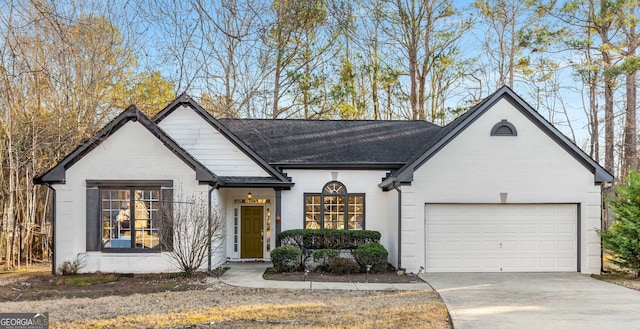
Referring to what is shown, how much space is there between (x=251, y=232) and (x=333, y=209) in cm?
294

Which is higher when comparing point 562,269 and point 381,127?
point 381,127

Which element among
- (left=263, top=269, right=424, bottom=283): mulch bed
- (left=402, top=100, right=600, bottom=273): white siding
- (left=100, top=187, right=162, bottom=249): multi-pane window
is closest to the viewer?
(left=263, top=269, right=424, bottom=283): mulch bed

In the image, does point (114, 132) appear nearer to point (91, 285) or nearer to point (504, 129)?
point (91, 285)

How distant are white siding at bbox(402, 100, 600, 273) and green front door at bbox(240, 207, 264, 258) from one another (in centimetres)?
584

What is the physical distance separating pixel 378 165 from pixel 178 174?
20.3ft

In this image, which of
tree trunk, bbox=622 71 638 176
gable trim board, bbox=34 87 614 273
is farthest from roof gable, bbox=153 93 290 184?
tree trunk, bbox=622 71 638 176

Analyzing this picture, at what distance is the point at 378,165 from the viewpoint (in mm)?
15938

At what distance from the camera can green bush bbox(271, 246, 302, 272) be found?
13789mm

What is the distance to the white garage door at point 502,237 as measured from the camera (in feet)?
46.4

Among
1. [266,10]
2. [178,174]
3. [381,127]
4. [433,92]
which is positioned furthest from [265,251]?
[433,92]

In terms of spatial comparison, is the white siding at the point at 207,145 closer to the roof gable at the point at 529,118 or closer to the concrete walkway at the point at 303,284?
the concrete walkway at the point at 303,284

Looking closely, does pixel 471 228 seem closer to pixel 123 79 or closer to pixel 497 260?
pixel 497 260

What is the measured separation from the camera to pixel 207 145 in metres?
15.7

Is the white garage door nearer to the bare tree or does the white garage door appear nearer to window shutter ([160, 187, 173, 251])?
the bare tree
